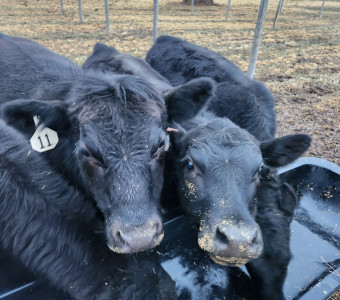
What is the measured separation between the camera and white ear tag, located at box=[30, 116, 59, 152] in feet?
8.98

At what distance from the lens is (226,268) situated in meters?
3.63

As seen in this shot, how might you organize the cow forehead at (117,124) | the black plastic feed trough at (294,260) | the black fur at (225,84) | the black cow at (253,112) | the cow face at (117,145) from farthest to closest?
the black fur at (225,84) < the black cow at (253,112) < the black plastic feed trough at (294,260) < the cow forehead at (117,124) < the cow face at (117,145)

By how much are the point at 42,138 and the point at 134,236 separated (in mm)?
1213

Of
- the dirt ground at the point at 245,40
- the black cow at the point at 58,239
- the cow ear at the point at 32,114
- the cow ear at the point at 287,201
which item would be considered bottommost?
the dirt ground at the point at 245,40

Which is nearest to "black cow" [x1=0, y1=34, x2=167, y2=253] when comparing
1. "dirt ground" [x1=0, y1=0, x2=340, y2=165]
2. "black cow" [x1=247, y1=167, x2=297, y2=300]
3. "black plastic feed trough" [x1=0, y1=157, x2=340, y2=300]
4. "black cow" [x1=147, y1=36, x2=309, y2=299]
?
"black cow" [x1=147, y1=36, x2=309, y2=299]

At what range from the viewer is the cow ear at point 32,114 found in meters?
2.55

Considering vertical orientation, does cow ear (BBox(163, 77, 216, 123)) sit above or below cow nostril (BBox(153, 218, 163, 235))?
above

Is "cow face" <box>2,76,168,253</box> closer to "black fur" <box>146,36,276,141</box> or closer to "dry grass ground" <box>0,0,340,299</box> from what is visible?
"black fur" <box>146,36,276,141</box>

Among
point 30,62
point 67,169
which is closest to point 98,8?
point 30,62

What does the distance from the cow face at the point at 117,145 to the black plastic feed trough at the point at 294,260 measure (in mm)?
982

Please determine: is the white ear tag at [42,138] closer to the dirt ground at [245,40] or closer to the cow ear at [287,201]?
the cow ear at [287,201]

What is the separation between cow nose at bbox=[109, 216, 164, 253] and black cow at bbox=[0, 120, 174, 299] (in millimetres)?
697

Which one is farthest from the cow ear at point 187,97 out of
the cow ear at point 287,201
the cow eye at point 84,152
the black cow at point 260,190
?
the cow ear at point 287,201

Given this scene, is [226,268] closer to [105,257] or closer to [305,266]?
[305,266]
